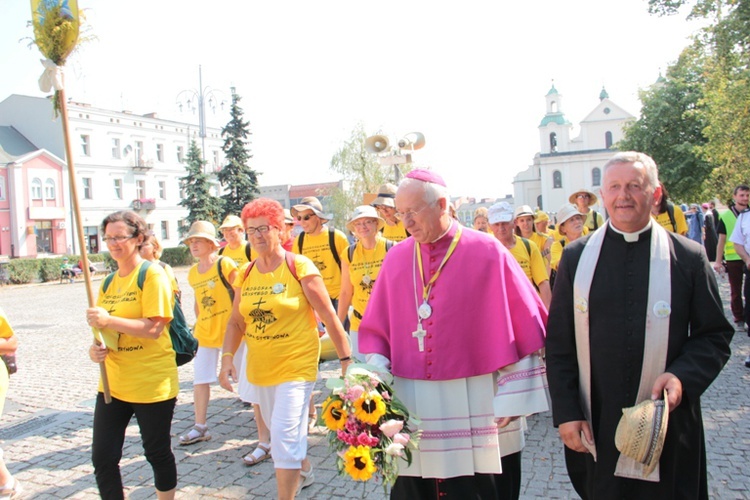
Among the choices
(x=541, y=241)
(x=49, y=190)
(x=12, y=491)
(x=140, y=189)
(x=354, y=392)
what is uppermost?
(x=140, y=189)

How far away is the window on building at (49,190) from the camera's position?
47250mm

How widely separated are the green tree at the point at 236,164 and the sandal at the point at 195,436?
33287 mm

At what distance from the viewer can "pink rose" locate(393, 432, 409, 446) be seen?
104 inches

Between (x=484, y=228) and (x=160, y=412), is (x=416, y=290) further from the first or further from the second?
(x=484, y=228)

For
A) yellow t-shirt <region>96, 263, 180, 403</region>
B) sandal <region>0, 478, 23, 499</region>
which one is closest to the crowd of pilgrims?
yellow t-shirt <region>96, 263, 180, 403</region>

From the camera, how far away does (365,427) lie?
264cm

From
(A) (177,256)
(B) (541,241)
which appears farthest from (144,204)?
(B) (541,241)

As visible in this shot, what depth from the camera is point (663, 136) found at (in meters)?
42.7

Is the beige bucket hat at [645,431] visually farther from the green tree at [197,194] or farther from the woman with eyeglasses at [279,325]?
the green tree at [197,194]

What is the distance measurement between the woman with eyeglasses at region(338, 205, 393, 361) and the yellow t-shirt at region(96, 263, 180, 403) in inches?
90.1

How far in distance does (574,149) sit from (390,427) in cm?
9849

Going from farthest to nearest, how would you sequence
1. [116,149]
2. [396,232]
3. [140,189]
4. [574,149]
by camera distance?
[574,149]
[140,189]
[116,149]
[396,232]

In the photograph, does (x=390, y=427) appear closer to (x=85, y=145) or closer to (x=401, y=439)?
(x=401, y=439)

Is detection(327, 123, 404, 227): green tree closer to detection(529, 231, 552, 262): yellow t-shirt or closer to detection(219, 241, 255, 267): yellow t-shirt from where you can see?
detection(529, 231, 552, 262): yellow t-shirt
